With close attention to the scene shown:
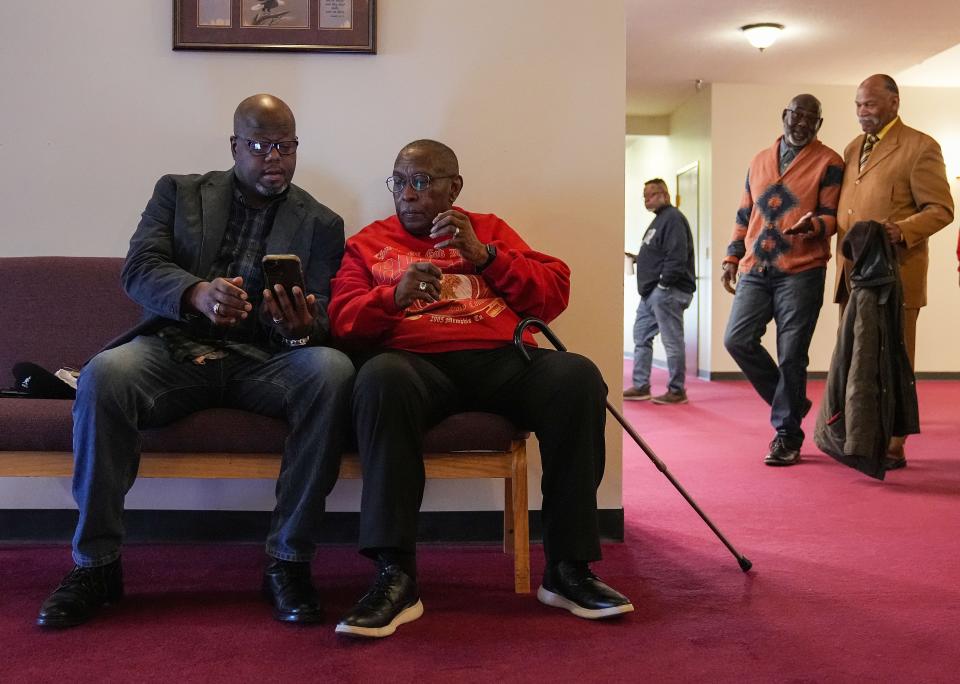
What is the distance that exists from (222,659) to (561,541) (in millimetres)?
729

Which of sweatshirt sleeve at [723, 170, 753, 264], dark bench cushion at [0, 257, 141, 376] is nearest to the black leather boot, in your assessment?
dark bench cushion at [0, 257, 141, 376]

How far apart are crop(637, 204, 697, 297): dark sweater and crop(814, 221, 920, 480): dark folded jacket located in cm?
275

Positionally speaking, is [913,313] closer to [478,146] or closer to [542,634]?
[478,146]

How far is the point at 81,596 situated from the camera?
193cm

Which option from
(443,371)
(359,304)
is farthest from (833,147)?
(359,304)

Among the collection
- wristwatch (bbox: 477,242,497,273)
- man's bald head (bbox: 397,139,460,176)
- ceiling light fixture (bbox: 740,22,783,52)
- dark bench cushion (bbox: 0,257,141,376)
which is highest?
ceiling light fixture (bbox: 740,22,783,52)

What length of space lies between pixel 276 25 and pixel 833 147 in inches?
267

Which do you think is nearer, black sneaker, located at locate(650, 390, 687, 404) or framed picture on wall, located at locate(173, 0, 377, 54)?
framed picture on wall, located at locate(173, 0, 377, 54)

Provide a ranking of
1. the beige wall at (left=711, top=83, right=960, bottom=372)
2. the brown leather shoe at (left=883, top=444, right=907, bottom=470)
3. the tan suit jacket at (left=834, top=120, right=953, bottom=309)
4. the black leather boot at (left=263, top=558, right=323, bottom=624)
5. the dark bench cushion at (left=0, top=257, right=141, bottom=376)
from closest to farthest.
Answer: the black leather boot at (left=263, top=558, right=323, bottom=624) → the dark bench cushion at (left=0, top=257, right=141, bottom=376) → the tan suit jacket at (left=834, top=120, right=953, bottom=309) → the brown leather shoe at (left=883, top=444, right=907, bottom=470) → the beige wall at (left=711, top=83, right=960, bottom=372)

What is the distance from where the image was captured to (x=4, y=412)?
2092 millimetres

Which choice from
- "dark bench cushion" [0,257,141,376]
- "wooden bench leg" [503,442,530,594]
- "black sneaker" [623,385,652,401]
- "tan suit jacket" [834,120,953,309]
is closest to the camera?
"wooden bench leg" [503,442,530,594]

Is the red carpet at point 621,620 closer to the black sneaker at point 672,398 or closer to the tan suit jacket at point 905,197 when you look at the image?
the tan suit jacket at point 905,197

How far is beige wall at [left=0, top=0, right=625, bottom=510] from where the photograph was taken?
266 centimetres

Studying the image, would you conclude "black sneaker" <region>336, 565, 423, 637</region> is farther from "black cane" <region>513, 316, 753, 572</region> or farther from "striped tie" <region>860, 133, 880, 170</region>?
"striped tie" <region>860, 133, 880, 170</region>
